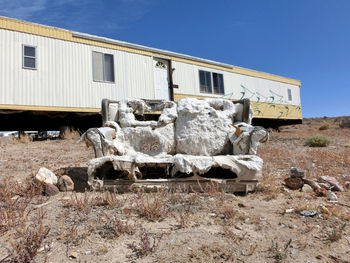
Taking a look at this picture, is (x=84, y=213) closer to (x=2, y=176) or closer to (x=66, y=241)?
(x=66, y=241)

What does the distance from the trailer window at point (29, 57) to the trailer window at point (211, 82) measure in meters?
6.81

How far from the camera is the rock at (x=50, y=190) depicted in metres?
2.88

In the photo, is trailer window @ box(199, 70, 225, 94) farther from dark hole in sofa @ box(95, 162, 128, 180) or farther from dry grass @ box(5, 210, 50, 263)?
dry grass @ box(5, 210, 50, 263)

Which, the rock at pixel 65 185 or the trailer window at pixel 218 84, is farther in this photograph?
the trailer window at pixel 218 84

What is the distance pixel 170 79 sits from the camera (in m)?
10.3

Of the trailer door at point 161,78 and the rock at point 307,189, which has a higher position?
the trailer door at point 161,78

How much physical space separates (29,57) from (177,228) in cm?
802

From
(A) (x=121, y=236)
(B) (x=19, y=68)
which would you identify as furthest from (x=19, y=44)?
(A) (x=121, y=236)

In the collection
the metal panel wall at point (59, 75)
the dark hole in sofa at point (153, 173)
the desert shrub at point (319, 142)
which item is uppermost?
the metal panel wall at point (59, 75)

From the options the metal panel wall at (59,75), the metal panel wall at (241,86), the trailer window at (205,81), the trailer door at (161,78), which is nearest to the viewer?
the metal panel wall at (59,75)

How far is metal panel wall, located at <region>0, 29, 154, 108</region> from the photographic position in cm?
723

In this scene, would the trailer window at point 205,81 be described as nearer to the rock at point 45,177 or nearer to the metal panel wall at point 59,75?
the metal panel wall at point 59,75

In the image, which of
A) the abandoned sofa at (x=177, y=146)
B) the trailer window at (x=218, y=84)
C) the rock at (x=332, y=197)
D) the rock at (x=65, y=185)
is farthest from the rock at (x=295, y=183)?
the trailer window at (x=218, y=84)

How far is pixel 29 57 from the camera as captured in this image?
7.58 meters
